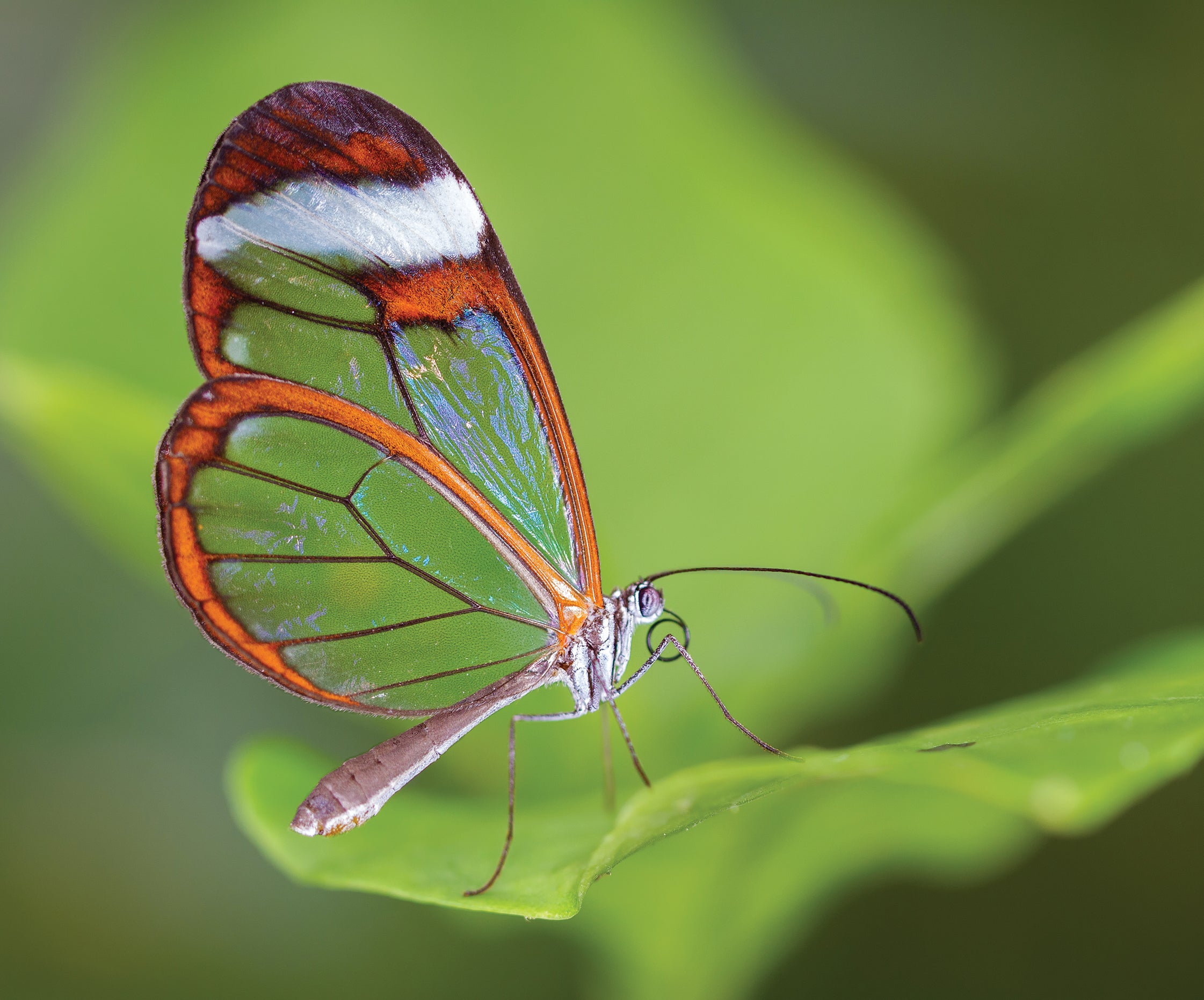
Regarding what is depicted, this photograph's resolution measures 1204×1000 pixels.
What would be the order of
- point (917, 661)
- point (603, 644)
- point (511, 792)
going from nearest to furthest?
1. point (511, 792)
2. point (603, 644)
3. point (917, 661)

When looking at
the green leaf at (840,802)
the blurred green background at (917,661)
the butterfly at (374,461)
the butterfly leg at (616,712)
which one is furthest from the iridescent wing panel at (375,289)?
the blurred green background at (917,661)

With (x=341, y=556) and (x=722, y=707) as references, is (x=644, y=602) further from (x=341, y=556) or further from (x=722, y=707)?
(x=341, y=556)

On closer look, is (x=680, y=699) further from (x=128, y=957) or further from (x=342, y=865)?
(x=128, y=957)

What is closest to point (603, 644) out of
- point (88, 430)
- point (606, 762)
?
point (606, 762)

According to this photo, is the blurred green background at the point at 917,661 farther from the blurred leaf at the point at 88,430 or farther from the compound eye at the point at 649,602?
the blurred leaf at the point at 88,430

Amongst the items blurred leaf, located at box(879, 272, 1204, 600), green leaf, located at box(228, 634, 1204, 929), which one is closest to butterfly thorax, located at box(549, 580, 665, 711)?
green leaf, located at box(228, 634, 1204, 929)

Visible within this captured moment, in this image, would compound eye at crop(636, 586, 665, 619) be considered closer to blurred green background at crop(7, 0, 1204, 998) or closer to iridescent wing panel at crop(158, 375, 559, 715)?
iridescent wing panel at crop(158, 375, 559, 715)
